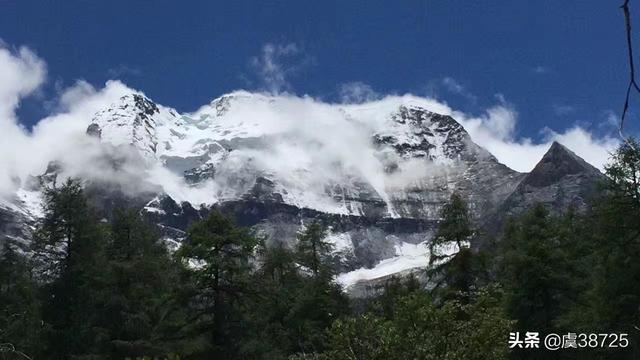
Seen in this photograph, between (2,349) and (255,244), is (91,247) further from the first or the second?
(2,349)

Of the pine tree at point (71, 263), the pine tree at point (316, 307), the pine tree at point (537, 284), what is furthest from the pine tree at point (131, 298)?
the pine tree at point (537, 284)

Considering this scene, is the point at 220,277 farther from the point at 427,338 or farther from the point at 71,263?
the point at 427,338

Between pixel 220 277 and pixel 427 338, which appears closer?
pixel 427 338

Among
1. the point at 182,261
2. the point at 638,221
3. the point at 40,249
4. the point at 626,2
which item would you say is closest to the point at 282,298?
the point at 182,261

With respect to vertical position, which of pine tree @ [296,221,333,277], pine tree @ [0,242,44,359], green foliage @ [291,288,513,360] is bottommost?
green foliage @ [291,288,513,360]

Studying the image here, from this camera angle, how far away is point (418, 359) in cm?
1266

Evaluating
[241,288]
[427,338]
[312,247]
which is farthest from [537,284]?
[427,338]

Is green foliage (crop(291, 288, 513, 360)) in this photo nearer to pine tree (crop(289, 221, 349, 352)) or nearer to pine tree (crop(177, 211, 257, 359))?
pine tree (crop(177, 211, 257, 359))

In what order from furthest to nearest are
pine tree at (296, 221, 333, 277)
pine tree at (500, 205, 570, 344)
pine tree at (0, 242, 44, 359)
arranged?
pine tree at (296, 221, 333, 277)
pine tree at (500, 205, 570, 344)
pine tree at (0, 242, 44, 359)

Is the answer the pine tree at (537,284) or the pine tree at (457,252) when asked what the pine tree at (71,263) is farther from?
the pine tree at (537,284)

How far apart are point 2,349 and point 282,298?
23.8 meters

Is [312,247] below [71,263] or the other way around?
the other way around

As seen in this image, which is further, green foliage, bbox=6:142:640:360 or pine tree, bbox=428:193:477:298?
pine tree, bbox=428:193:477:298

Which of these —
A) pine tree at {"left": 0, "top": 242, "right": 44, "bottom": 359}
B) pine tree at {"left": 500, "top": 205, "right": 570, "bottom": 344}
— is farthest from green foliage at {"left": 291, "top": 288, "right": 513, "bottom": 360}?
pine tree at {"left": 0, "top": 242, "right": 44, "bottom": 359}
